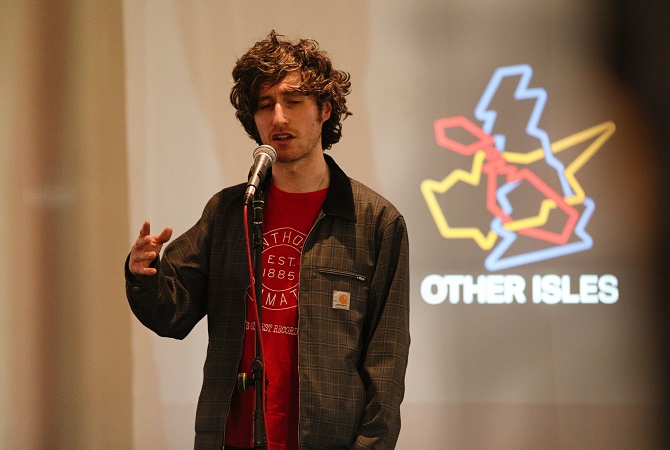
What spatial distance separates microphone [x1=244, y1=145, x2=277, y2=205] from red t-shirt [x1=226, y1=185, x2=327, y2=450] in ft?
0.78

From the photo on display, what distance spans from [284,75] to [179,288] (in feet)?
1.88

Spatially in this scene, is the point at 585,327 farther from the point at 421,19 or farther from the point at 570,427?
the point at 421,19

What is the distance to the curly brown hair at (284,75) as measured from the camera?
2.06m

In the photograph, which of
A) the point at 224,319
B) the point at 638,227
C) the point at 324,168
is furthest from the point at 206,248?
the point at 638,227

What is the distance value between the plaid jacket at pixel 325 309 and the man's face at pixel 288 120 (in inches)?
5.1

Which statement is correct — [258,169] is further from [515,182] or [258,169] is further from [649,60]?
[649,60]

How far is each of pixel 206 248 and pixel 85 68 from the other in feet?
5.85

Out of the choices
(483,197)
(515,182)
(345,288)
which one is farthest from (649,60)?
(345,288)

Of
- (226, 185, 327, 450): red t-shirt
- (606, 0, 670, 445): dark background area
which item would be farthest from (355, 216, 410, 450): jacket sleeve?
(606, 0, 670, 445): dark background area

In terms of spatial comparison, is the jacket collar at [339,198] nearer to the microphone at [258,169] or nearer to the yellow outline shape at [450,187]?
the microphone at [258,169]

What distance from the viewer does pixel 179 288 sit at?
2.03 meters

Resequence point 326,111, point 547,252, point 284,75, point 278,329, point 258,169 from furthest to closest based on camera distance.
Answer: point 547,252
point 326,111
point 284,75
point 278,329
point 258,169

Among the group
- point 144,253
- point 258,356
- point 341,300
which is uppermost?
point 144,253

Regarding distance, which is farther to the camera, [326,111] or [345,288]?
[326,111]
